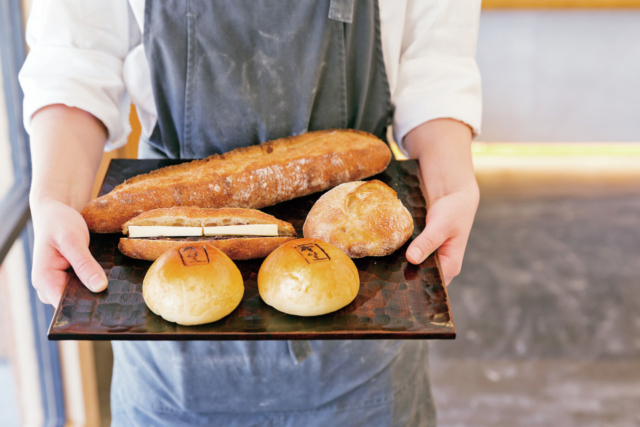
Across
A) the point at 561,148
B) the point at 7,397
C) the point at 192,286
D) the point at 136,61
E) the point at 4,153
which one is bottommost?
the point at 7,397

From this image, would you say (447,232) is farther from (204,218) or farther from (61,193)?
(61,193)

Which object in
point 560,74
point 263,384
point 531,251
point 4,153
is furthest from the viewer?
point 531,251

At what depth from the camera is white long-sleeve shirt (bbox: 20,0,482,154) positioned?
1061 mm

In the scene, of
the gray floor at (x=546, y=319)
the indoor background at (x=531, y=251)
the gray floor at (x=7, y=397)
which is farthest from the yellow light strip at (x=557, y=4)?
the gray floor at (x=7, y=397)

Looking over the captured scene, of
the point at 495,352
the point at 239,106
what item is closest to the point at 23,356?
the point at 239,106

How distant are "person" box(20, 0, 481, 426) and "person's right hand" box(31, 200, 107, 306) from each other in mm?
73

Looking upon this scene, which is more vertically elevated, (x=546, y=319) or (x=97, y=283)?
(x=97, y=283)

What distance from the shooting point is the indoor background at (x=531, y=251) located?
1.77 meters

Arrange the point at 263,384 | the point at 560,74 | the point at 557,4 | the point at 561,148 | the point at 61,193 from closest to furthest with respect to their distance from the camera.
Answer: the point at 61,193 → the point at 263,384 → the point at 557,4 → the point at 560,74 → the point at 561,148

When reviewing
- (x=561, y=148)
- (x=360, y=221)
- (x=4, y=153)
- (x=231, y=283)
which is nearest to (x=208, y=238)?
(x=231, y=283)

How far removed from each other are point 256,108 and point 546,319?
1.93m

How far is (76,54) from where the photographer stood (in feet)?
3.54

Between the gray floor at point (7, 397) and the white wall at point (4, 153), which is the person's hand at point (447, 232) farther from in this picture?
the gray floor at point (7, 397)

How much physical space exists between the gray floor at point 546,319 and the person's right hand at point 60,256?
1.71 metres
